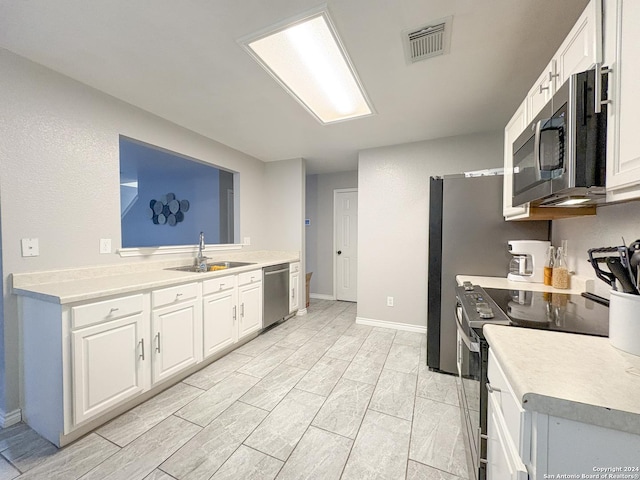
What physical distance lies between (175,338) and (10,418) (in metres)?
0.97

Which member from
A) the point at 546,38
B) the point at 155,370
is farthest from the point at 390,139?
the point at 155,370

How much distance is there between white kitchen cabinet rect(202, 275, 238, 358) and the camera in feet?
7.58

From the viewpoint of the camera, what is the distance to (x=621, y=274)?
83 cm

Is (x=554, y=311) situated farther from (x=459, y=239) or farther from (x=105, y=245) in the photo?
(x=105, y=245)

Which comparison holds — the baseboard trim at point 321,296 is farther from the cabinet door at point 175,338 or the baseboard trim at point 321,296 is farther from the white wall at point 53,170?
the white wall at point 53,170

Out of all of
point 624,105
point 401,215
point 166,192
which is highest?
point 166,192

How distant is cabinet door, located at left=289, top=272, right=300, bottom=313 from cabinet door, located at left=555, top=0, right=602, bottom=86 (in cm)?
324

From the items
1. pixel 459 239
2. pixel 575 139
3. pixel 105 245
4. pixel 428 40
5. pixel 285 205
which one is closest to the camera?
pixel 575 139

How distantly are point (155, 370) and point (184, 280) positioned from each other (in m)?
0.67

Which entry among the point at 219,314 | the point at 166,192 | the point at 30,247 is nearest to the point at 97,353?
the point at 30,247

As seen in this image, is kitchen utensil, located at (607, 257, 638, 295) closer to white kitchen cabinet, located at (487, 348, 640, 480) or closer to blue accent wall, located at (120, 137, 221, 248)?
white kitchen cabinet, located at (487, 348, 640, 480)

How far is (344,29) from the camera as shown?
1.43m

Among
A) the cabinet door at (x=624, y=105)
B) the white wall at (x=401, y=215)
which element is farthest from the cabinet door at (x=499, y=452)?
the white wall at (x=401, y=215)

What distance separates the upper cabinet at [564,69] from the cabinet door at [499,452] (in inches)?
41.9
